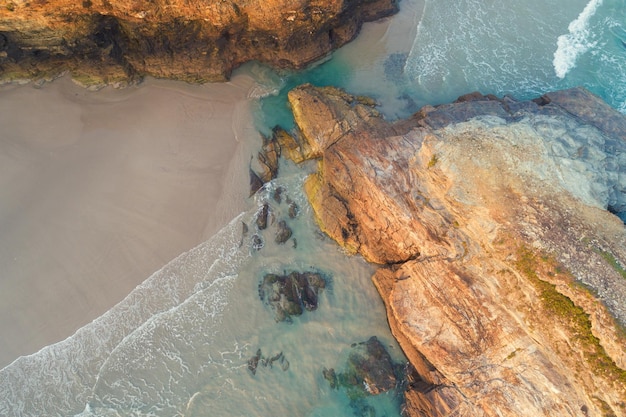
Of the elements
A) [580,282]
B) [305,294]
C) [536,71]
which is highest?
[536,71]

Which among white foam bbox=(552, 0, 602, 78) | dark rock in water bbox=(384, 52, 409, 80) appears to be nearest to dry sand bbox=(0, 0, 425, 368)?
dark rock in water bbox=(384, 52, 409, 80)

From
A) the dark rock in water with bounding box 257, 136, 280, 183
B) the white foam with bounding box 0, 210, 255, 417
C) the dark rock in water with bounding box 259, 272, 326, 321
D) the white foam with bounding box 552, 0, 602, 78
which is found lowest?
the white foam with bounding box 0, 210, 255, 417

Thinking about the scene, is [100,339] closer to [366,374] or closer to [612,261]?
[366,374]

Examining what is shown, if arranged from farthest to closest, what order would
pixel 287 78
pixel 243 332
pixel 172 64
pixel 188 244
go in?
pixel 287 78 < pixel 172 64 < pixel 188 244 < pixel 243 332

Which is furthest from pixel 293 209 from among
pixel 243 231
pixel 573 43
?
pixel 573 43

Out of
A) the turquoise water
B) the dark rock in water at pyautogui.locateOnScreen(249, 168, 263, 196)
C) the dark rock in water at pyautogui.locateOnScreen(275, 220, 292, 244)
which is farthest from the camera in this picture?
the turquoise water

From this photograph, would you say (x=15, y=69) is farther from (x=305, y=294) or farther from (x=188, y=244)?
(x=305, y=294)

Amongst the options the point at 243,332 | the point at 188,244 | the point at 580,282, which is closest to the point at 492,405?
the point at 580,282

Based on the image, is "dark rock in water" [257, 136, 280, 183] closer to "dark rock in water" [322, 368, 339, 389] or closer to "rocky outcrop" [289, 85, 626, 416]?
"rocky outcrop" [289, 85, 626, 416]
